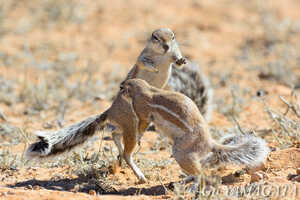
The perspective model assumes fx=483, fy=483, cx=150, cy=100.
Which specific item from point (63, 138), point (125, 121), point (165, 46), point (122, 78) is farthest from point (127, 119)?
point (122, 78)

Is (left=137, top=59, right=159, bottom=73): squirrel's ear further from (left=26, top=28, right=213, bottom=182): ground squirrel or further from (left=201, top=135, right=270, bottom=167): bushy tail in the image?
(left=201, top=135, right=270, bottom=167): bushy tail

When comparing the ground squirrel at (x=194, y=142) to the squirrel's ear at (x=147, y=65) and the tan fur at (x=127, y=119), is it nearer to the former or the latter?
the tan fur at (x=127, y=119)

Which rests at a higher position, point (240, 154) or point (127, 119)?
point (127, 119)

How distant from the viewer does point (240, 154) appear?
13.3 feet

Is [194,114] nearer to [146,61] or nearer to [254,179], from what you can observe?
[254,179]

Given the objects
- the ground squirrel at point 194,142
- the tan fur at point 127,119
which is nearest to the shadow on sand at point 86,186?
the tan fur at point 127,119

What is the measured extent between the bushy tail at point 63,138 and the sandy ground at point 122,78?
0.54ft

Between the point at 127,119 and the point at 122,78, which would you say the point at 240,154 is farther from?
the point at 122,78

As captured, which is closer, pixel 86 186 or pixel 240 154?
pixel 240 154

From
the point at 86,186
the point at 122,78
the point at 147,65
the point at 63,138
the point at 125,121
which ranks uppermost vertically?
the point at 122,78

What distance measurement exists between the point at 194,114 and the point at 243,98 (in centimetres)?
401

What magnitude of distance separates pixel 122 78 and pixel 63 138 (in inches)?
166

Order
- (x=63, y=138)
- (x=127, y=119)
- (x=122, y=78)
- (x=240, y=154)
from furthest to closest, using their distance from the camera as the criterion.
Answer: (x=122, y=78) → (x=63, y=138) → (x=127, y=119) → (x=240, y=154)

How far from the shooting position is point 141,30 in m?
12.0
